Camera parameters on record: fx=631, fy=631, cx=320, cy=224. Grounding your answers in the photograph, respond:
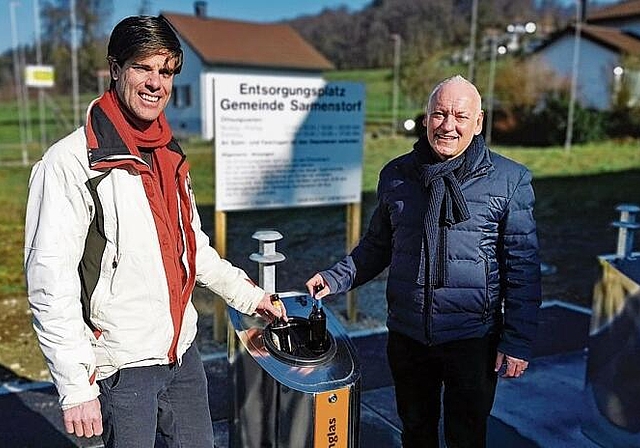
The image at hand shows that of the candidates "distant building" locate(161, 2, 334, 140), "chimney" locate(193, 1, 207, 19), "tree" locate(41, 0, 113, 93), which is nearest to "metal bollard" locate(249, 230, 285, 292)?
"distant building" locate(161, 2, 334, 140)

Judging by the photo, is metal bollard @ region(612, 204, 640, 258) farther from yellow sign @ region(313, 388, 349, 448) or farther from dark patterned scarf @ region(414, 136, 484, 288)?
yellow sign @ region(313, 388, 349, 448)

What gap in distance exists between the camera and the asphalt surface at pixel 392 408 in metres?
2.90

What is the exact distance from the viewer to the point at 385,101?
81.8 feet

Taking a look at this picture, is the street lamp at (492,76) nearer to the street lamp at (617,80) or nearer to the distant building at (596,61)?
the distant building at (596,61)

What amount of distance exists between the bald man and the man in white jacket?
2.37 feet

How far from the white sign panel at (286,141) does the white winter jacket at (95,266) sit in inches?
92.5

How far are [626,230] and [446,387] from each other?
1.75m

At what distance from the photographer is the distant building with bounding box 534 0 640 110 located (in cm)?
1988

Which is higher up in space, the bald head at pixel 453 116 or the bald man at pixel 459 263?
the bald head at pixel 453 116

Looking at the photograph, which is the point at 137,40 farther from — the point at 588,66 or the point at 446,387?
the point at 588,66

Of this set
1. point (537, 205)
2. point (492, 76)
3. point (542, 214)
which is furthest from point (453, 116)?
point (492, 76)

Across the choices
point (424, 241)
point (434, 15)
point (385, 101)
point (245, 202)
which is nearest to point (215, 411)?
point (245, 202)

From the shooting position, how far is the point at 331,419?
1886mm

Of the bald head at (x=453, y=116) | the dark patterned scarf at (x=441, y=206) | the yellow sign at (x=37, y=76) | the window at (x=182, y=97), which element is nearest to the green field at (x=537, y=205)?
the yellow sign at (x=37, y=76)
